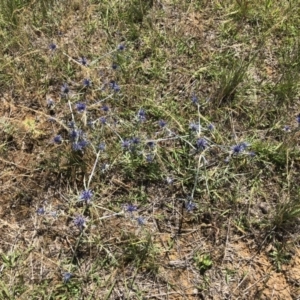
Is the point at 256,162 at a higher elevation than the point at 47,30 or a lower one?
lower

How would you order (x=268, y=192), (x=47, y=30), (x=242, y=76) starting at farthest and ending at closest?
(x=47, y=30), (x=242, y=76), (x=268, y=192)

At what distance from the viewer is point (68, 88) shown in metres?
2.81

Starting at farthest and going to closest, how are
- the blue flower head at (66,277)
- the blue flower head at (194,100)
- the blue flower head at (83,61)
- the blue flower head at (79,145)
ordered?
the blue flower head at (83,61)
the blue flower head at (194,100)
the blue flower head at (79,145)
the blue flower head at (66,277)

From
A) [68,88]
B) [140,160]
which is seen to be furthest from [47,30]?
[140,160]

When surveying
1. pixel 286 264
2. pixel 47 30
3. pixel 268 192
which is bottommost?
pixel 286 264

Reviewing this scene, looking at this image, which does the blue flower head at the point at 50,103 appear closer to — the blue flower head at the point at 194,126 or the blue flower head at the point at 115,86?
the blue flower head at the point at 115,86

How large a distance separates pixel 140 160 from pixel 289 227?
0.86 meters

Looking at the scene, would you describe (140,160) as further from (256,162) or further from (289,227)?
(289,227)

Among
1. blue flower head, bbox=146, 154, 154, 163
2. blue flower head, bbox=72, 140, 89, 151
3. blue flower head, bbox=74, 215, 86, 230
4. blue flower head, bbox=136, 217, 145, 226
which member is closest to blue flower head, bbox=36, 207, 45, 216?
blue flower head, bbox=74, 215, 86, 230

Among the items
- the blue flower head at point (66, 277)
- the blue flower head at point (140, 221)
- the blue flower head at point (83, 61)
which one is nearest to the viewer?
the blue flower head at point (66, 277)

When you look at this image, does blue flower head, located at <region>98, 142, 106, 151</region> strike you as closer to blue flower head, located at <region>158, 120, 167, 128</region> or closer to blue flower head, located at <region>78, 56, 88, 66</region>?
blue flower head, located at <region>158, 120, 167, 128</region>

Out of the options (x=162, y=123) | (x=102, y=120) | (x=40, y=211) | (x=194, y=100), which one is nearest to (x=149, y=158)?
(x=162, y=123)

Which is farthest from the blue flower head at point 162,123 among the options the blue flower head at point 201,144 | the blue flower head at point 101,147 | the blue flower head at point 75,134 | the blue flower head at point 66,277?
the blue flower head at point 66,277

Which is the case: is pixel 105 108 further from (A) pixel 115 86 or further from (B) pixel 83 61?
(B) pixel 83 61
